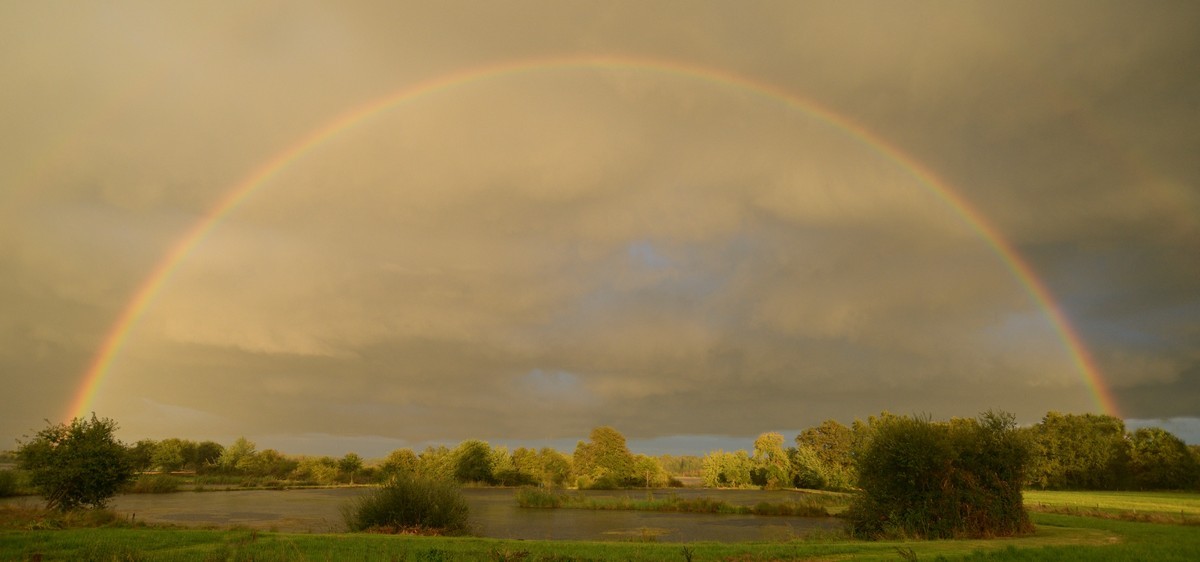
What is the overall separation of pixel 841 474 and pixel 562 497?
5344 centimetres

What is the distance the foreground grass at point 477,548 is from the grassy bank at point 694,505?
30.5 metres

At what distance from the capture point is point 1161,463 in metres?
85.9

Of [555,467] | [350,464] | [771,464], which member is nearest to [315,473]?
[350,464]

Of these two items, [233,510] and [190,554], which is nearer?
[190,554]

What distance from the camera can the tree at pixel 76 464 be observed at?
37219mm

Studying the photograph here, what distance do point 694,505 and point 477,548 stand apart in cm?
4427

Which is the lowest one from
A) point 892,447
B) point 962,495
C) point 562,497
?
point 562,497

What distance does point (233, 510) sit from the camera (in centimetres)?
5209

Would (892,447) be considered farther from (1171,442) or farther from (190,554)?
(1171,442)

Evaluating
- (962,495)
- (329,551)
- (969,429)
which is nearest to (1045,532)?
(962,495)

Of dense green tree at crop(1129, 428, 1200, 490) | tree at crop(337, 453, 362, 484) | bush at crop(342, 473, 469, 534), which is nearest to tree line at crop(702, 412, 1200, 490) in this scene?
dense green tree at crop(1129, 428, 1200, 490)

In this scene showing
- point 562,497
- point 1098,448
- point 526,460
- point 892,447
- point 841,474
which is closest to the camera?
point 892,447

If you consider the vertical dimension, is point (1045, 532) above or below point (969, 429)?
below

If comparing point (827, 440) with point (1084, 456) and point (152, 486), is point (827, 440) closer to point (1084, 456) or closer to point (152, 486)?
point (1084, 456)
